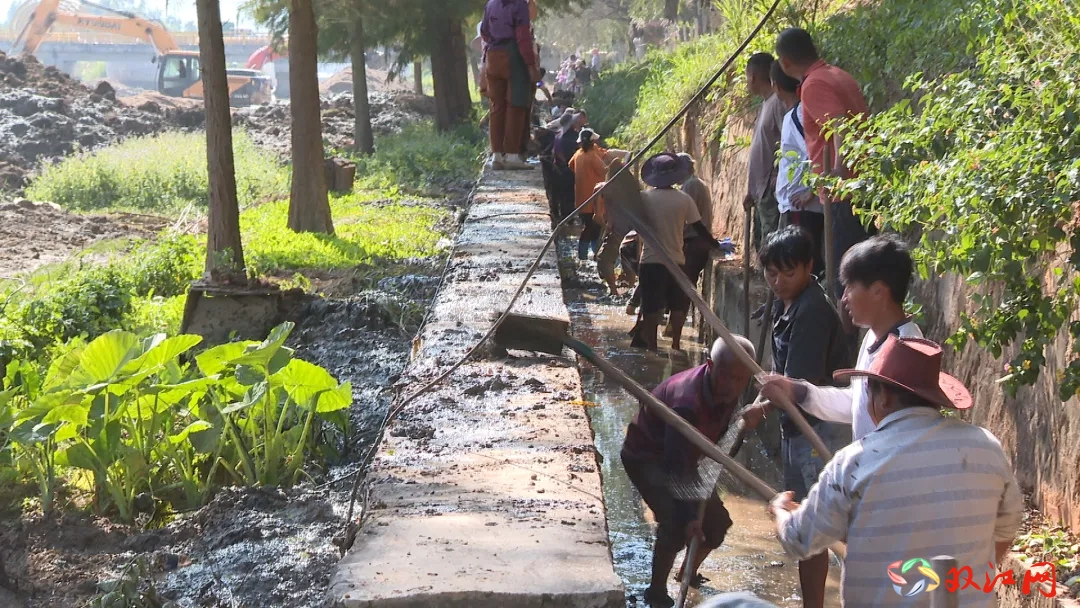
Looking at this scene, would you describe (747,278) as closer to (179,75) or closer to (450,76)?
(450,76)

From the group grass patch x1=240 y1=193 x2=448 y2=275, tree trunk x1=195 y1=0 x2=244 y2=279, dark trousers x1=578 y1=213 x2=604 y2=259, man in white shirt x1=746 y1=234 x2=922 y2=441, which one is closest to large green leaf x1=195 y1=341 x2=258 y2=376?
man in white shirt x1=746 y1=234 x2=922 y2=441

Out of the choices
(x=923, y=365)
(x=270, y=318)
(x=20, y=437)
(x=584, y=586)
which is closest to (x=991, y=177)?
(x=923, y=365)

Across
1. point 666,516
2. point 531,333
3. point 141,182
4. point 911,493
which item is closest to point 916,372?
point 911,493

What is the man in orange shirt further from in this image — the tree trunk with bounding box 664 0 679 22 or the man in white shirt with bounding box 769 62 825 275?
the tree trunk with bounding box 664 0 679 22

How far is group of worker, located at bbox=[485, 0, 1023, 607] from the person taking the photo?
8.71 ft

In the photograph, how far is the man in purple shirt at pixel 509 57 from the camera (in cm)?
1076

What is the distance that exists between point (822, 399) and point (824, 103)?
2.49 metres

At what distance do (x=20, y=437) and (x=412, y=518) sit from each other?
1923mm

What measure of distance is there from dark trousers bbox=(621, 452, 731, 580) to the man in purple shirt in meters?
6.84

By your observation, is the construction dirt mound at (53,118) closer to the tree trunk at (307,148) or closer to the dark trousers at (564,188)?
the tree trunk at (307,148)

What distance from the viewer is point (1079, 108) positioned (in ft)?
11.8

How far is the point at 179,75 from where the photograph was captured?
46656 mm

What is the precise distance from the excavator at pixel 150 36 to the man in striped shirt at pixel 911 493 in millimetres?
44889

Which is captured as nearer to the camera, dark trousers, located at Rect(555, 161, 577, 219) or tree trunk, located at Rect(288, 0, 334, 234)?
dark trousers, located at Rect(555, 161, 577, 219)
